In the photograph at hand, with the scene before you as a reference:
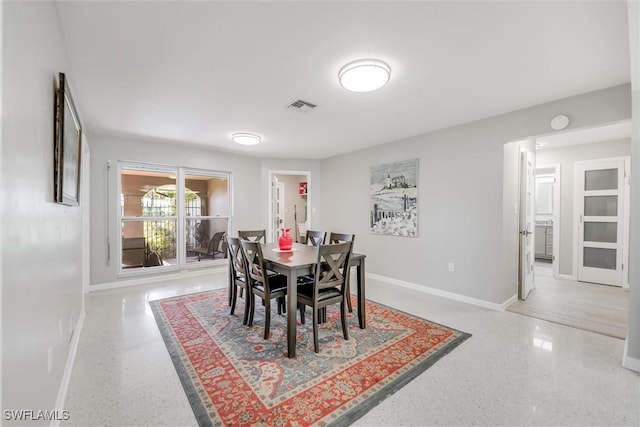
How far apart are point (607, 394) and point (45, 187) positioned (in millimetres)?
3554

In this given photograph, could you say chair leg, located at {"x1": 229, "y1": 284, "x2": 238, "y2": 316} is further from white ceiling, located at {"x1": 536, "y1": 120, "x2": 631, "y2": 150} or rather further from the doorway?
white ceiling, located at {"x1": 536, "y1": 120, "x2": 631, "y2": 150}

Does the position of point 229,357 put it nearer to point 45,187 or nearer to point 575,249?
point 45,187

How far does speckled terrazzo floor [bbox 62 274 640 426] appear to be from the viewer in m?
1.61

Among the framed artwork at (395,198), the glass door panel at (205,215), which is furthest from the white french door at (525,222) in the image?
the glass door panel at (205,215)

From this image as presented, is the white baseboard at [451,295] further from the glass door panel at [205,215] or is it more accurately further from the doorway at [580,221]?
the glass door panel at [205,215]

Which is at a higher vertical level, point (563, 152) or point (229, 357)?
point (563, 152)

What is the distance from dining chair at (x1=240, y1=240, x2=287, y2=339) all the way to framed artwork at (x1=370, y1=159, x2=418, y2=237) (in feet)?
7.51

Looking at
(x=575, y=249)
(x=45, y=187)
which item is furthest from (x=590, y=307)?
(x=45, y=187)

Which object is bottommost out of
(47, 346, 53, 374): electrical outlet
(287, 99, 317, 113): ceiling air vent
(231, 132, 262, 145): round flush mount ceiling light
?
(47, 346, 53, 374): electrical outlet

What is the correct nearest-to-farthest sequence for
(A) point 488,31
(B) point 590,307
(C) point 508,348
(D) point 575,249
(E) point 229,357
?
(A) point 488,31
(E) point 229,357
(C) point 508,348
(B) point 590,307
(D) point 575,249

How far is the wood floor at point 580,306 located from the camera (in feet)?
9.46

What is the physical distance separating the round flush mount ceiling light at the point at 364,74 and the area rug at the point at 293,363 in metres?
2.21

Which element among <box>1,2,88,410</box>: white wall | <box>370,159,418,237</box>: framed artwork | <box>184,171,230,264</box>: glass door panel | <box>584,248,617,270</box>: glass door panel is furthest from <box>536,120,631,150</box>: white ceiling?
<box>184,171,230,264</box>: glass door panel

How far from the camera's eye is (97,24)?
1734mm
